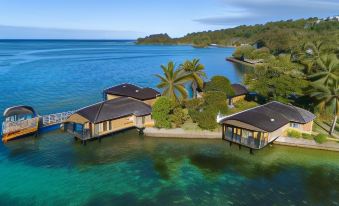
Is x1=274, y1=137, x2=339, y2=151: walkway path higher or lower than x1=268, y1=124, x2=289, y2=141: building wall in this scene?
lower

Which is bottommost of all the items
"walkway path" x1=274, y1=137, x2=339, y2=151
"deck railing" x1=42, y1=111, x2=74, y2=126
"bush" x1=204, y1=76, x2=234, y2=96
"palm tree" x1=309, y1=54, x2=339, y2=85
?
"walkway path" x1=274, y1=137, x2=339, y2=151

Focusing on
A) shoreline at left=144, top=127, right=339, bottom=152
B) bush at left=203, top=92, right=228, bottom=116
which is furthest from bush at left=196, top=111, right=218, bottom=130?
bush at left=203, top=92, right=228, bottom=116

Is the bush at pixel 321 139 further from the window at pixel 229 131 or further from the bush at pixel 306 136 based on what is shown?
the window at pixel 229 131

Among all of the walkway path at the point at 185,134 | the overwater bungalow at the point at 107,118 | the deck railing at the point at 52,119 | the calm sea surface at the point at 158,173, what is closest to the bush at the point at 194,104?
the walkway path at the point at 185,134

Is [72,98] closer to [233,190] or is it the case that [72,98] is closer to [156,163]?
[156,163]

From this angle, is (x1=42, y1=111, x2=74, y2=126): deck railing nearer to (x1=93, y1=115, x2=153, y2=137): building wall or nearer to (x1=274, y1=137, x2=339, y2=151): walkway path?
(x1=93, y1=115, x2=153, y2=137): building wall

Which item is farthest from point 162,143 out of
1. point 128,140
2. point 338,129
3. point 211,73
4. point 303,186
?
point 211,73
